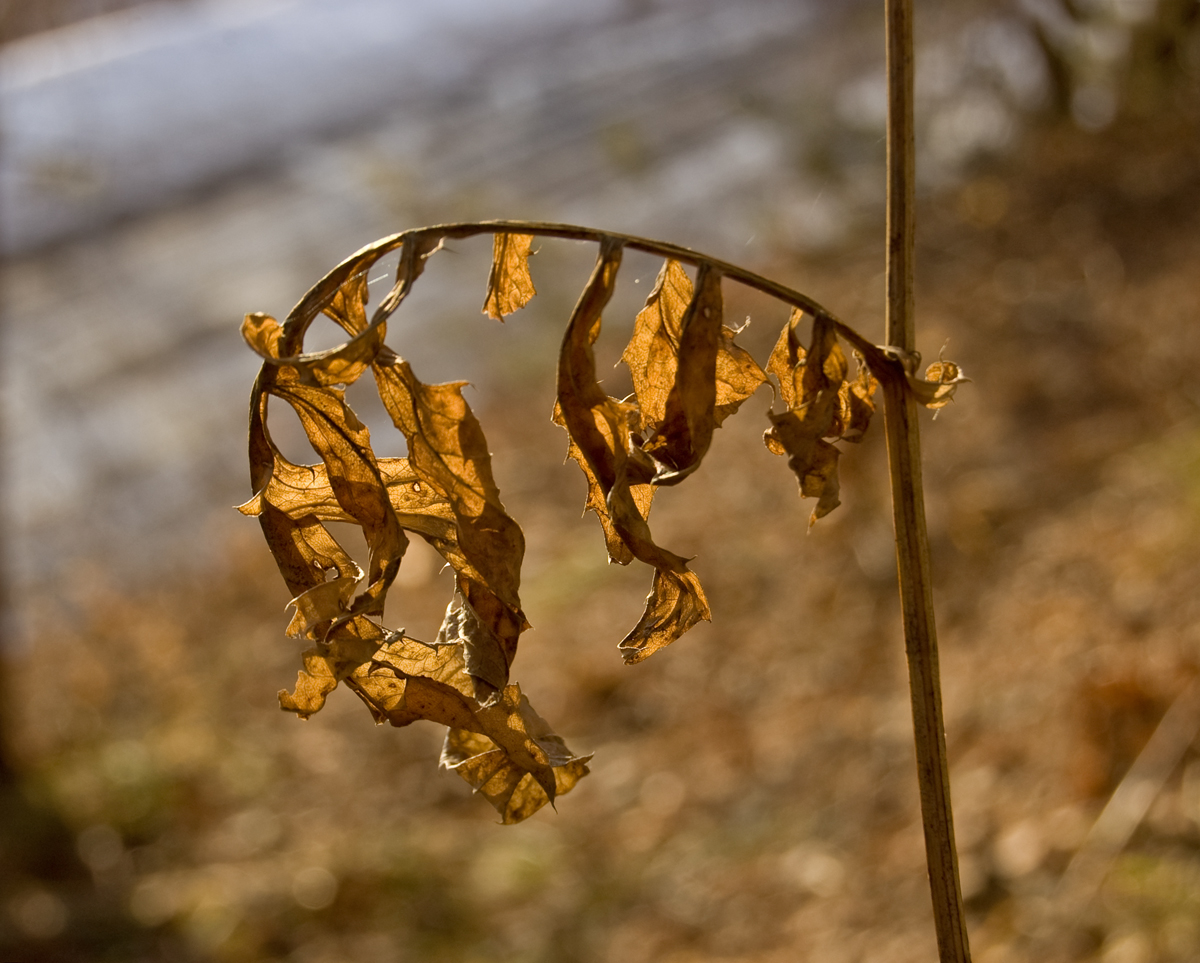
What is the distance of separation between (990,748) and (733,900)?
81 cm

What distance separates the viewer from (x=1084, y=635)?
3.42 meters

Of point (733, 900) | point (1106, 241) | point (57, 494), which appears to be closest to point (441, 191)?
point (57, 494)

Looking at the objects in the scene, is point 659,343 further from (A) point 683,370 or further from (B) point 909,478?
(B) point 909,478

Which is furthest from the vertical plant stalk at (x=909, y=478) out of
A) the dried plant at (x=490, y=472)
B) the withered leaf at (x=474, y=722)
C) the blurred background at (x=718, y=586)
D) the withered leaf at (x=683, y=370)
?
the blurred background at (x=718, y=586)

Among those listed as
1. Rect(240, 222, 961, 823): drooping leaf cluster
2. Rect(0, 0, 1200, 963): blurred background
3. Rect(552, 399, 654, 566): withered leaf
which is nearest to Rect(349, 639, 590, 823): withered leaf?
Rect(240, 222, 961, 823): drooping leaf cluster

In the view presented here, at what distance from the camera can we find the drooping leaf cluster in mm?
695

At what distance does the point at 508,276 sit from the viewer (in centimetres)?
80

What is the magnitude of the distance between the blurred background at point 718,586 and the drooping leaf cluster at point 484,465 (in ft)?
6.57

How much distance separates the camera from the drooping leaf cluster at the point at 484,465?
70 cm

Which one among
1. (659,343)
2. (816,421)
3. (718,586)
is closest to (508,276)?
(659,343)

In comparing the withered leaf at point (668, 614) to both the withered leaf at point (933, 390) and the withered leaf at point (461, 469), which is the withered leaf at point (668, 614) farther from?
the withered leaf at point (933, 390)

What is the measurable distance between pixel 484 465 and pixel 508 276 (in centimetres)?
15

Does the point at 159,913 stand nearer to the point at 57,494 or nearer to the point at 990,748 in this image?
the point at 990,748

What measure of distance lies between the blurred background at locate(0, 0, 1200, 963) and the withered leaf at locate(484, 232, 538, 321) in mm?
2099
